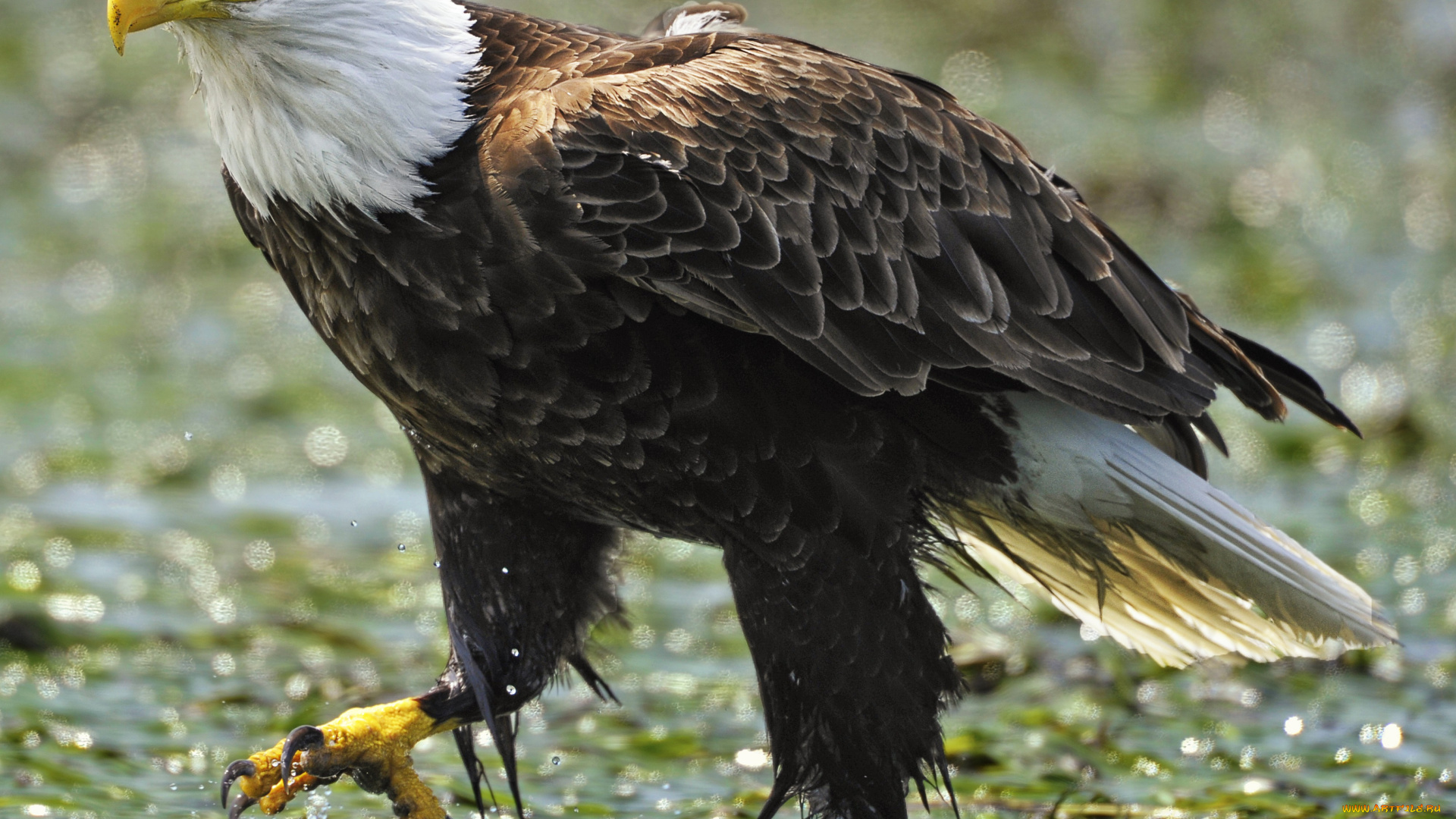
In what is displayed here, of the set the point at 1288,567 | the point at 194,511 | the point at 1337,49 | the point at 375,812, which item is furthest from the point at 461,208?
the point at 1337,49

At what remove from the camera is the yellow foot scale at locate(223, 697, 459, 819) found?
4020 millimetres

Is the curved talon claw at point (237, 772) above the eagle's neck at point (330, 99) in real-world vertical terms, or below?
below

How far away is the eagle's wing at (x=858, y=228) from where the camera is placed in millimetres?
3611

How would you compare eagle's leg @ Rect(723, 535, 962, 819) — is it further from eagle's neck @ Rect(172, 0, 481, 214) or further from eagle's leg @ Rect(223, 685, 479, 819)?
eagle's neck @ Rect(172, 0, 481, 214)

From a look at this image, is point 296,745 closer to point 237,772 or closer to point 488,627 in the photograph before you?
Answer: point 237,772

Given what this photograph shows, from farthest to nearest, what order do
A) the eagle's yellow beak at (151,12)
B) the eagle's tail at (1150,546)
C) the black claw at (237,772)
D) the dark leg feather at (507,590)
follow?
the dark leg feather at (507,590) → the eagle's tail at (1150,546) → the black claw at (237,772) → the eagle's yellow beak at (151,12)

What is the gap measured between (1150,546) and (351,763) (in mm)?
1857

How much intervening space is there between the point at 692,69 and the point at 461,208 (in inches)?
24.8

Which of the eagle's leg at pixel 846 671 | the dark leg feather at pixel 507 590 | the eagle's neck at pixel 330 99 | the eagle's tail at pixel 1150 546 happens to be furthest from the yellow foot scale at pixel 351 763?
the eagle's tail at pixel 1150 546

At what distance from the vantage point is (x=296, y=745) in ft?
13.1

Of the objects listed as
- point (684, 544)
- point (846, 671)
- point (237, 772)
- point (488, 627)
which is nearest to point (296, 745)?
point (237, 772)

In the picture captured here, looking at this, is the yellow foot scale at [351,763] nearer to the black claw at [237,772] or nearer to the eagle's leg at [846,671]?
the black claw at [237,772]

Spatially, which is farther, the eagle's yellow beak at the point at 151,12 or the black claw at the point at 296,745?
the black claw at the point at 296,745

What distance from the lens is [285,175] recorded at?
364 cm
